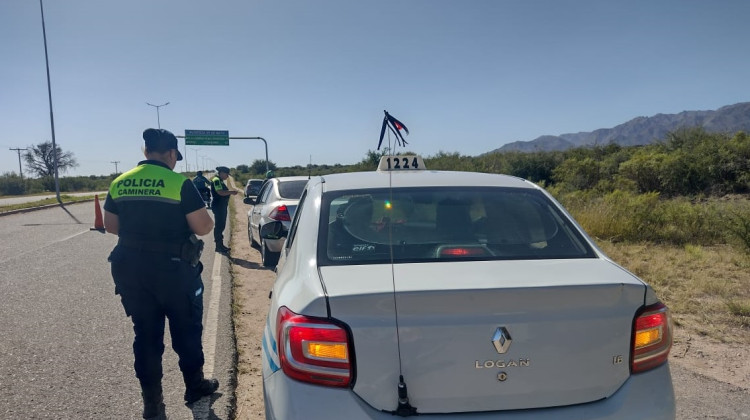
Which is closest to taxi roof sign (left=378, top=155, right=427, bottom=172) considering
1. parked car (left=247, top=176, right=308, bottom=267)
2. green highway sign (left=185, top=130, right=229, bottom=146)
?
parked car (left=247, top=176, right=308, bottom=267)

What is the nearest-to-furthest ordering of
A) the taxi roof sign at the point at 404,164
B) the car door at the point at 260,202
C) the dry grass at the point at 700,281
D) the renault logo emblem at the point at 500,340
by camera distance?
1. the renault logo emblem at the point at 500,340
2. the taxi roof sign at the point at 404,164
3. the dry grass at the point at 700,281
4. the car door at the point at 260,202

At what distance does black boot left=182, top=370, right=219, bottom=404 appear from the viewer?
351 cm

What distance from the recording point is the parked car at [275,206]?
7.86m

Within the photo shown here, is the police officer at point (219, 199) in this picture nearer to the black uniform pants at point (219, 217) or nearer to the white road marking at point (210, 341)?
the black uniform pants at point (219, 217)

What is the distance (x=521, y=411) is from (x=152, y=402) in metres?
2.45

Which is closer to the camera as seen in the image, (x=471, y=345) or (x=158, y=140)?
(x=471, y=345)

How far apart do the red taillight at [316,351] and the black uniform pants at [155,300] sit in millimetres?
1481

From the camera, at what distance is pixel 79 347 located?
4.62 metres

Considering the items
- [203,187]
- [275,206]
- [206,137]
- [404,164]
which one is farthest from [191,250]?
[206,137]

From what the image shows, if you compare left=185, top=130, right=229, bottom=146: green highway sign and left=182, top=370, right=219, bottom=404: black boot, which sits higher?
left=185, top=130, right=229, bottom=146: green highway sign

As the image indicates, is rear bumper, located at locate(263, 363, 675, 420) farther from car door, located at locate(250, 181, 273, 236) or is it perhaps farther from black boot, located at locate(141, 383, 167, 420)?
car door, located at locate(250, 181, 273, 236)

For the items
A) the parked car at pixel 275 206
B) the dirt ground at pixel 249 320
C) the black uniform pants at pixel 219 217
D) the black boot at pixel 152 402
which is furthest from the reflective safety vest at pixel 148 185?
the black uniform pants at pixel 219 217

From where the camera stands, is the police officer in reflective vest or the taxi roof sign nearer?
the police officer in reflective vest

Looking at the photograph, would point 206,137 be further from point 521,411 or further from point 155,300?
point 521,411
